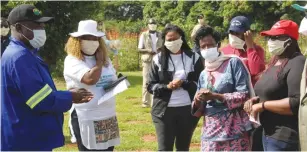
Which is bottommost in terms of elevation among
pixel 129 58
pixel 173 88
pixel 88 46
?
pixel 129 58

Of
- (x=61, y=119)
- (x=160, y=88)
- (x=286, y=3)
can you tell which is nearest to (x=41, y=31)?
(x=61, y=119)

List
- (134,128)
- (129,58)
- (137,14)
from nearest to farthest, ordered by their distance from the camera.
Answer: (134,128) < (129,58) < (137,14)

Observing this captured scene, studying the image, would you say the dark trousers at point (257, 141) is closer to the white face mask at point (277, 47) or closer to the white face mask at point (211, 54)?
the white face mask at point (211, 54)

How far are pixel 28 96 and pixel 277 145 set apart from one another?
2.03 m

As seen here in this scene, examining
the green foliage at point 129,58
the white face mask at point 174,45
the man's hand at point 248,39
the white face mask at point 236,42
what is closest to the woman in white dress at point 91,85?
the white face mask at point 174,45

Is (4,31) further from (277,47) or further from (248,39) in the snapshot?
(277,47)

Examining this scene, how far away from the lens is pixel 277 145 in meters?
4.11

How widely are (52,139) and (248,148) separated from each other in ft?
5.67

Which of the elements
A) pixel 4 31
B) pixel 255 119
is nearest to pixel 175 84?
pixel 255 119

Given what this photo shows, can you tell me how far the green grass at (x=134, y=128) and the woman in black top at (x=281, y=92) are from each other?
321 cm

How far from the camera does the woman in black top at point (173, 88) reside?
548cm

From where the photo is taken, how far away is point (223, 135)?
4.40 m

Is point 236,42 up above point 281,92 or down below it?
above

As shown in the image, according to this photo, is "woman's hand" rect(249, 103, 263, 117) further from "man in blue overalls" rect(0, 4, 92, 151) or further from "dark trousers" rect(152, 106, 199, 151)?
"man in blue overalls" rect(0, 4, 92, 151)
